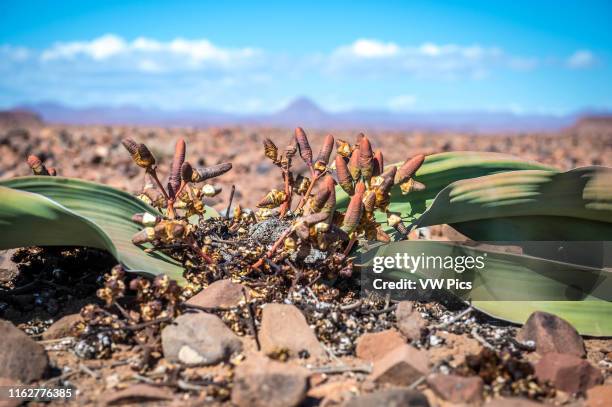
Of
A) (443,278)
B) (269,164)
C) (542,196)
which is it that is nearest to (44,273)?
(443,278)

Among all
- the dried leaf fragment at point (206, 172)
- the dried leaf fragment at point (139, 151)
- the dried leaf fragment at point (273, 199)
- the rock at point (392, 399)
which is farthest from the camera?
the dried leaf fragment at point (273, 199)

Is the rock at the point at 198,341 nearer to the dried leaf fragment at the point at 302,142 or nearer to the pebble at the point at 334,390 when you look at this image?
the pebble at the point at 334,390

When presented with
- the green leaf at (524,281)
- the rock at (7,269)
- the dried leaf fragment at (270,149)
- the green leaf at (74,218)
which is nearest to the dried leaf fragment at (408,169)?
the green leaf at (524,281)

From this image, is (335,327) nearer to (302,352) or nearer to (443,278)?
(302,352)

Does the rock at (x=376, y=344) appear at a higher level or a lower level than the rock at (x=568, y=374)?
higher

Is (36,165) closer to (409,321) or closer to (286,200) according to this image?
(286,200)
